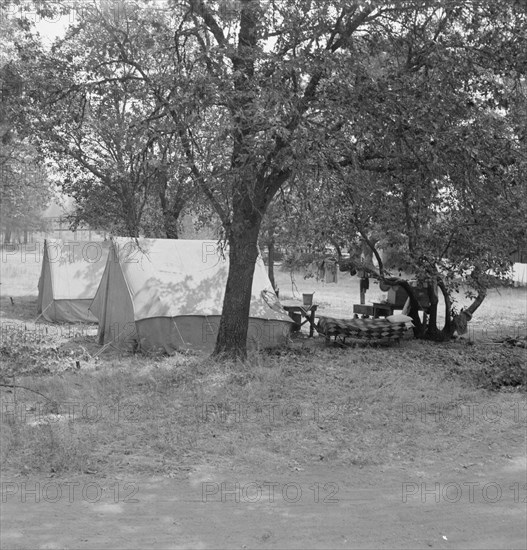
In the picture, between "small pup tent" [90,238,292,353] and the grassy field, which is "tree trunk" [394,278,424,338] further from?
"small pup tent" [90,238,292,353]

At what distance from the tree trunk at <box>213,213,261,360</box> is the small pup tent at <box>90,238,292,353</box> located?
133cm

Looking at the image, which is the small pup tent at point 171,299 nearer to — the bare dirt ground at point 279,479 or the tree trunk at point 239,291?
the tree trunk at point 239,291

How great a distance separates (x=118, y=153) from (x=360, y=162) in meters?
9.66

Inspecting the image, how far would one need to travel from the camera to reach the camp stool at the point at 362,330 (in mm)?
12734

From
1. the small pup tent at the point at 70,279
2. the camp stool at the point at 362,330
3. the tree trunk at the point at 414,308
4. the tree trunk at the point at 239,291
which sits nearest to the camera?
the tree trunk at the point at 239,291

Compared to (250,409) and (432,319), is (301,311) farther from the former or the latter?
(250,409)

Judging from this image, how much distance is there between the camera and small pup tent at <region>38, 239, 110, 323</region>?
1683 centimetres

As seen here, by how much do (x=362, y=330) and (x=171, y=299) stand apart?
3.82 meters

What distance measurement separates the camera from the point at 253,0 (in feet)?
26.5

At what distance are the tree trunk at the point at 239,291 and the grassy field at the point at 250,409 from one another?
0.38m

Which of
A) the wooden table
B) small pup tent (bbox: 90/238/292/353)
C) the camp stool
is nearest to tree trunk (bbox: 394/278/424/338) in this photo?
the camp stool

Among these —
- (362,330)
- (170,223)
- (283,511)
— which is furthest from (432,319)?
(283,511)

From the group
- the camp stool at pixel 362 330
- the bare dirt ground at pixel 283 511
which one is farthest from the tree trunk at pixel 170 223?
the bare dirt ground at pixel 283 511

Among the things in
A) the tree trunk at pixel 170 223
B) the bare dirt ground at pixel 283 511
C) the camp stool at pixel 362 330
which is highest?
the tree trunk at pixel 170 223
